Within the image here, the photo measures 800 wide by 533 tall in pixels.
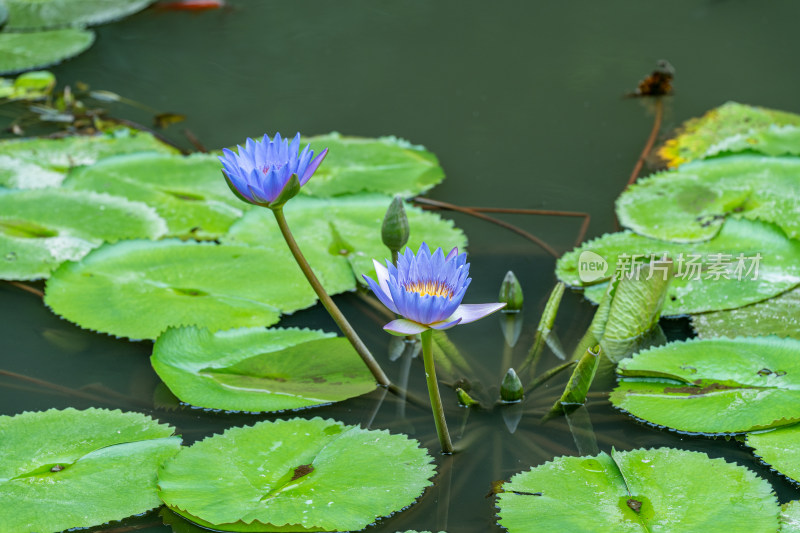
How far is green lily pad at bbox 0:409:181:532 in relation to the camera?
1.51 meters

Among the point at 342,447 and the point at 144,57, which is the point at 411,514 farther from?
the point at 144,57

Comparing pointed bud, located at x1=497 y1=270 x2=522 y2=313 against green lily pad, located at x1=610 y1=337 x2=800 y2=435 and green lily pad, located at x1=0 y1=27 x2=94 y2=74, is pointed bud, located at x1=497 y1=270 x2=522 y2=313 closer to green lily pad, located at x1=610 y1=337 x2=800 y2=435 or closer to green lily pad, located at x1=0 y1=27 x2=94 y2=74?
green lily pad, located at x1=610 y1=337 x2=800 y2=435

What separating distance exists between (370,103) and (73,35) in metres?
1.99

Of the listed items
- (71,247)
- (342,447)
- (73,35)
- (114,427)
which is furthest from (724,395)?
(73,35)

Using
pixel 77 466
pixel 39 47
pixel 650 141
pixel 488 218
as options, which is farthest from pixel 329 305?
pixel 39 47

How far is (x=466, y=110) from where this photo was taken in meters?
3.45

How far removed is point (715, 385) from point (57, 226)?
83.2 inches

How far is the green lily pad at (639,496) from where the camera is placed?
1396mm

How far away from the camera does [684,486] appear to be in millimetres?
1479

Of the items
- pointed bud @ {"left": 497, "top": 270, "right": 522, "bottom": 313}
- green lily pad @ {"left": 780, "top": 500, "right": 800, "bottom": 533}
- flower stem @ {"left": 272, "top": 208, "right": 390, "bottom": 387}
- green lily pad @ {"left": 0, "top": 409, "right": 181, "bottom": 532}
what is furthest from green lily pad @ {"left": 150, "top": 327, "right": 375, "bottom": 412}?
green lily pad @ {"left": 780, "top": 500, "right": 800, "bottom": 533}

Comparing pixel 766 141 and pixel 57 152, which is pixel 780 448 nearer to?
pixel 766 141

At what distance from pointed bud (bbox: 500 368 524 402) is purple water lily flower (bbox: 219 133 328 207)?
2.32 ft

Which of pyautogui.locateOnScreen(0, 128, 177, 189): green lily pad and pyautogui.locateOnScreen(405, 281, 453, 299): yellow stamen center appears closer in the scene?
pyautogui.locateOnScreen(405, 281, 453, 299): yellow stamen center

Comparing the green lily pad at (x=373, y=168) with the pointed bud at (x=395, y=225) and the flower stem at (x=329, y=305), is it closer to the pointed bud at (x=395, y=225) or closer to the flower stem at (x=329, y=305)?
the pointed bud at (x=395, y=225)
